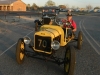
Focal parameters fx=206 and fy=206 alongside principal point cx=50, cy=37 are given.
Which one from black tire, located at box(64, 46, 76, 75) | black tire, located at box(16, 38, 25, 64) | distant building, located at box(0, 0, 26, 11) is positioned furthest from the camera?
distant building, located at box(0, 0, 26, 11)

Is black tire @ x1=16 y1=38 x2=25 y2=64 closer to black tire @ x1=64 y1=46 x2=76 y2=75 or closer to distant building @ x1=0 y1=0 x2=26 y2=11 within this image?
black tire @ x1=64 y1=46 x2=76 y2=75

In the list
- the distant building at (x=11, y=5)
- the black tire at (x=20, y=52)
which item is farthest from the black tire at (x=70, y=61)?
the distant building at (x=11, y=5)

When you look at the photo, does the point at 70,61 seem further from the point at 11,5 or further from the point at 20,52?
the point at 11,5

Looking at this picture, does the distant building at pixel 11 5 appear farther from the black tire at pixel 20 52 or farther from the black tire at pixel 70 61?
the black tire at pixel 70 61

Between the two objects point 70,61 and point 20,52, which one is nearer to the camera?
point 70,61

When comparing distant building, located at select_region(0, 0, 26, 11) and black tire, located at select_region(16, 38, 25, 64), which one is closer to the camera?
black tire, located at select_region(16, 38, 25, 64)

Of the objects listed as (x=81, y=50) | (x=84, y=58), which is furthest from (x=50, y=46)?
(x=81, y=50)

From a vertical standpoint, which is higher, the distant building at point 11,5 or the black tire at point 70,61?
the distant building at point 11,5

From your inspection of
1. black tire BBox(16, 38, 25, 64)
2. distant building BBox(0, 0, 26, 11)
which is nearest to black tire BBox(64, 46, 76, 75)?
black tire BBox(16, 38, 25, 64)

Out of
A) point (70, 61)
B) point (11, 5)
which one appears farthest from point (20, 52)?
point (11, 5)

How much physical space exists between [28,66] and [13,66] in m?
0.46

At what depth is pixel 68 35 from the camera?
8.59 m

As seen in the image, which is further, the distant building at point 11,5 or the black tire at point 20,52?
the distant building at point 11,5

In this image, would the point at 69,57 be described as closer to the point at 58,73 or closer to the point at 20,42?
the point at 58,73
